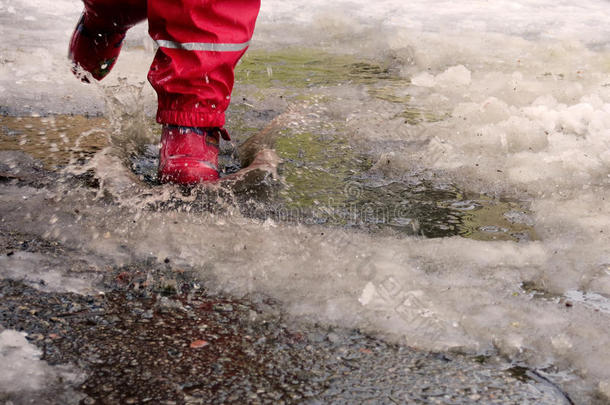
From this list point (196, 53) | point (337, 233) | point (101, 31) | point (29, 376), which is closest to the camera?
point (29, 376)

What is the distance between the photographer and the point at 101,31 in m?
2.59

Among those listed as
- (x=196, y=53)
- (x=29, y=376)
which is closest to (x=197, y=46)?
(x=196, y=53)

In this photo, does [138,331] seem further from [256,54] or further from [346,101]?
[256,54]

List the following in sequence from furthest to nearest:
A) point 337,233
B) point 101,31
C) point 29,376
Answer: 1. point 101,31
2. point 337,233
3. point 29,376

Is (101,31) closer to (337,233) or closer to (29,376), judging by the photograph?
(337,233)

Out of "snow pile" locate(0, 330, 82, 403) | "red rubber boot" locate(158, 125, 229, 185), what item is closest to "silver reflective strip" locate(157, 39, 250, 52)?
"red rubber boot" locate(158, 125, 229, 185)

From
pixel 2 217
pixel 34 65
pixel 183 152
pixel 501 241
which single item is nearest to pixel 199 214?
pixel 183 152

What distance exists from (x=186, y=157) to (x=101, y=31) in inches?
35.1

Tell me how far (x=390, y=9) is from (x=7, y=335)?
4380 millimetres

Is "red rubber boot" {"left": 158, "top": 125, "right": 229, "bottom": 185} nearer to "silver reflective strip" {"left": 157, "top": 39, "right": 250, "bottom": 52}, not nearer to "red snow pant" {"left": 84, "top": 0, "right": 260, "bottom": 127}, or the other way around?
"red snow pant" {"left": 84, "top": 0, "right": 260, "bottom": 127}

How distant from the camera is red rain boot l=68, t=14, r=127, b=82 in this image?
2.61 meters

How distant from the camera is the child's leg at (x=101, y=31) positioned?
7.83 ft

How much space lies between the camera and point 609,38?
4242 millimetres

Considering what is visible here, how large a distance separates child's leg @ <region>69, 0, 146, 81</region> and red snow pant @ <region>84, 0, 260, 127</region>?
465 millimetres
